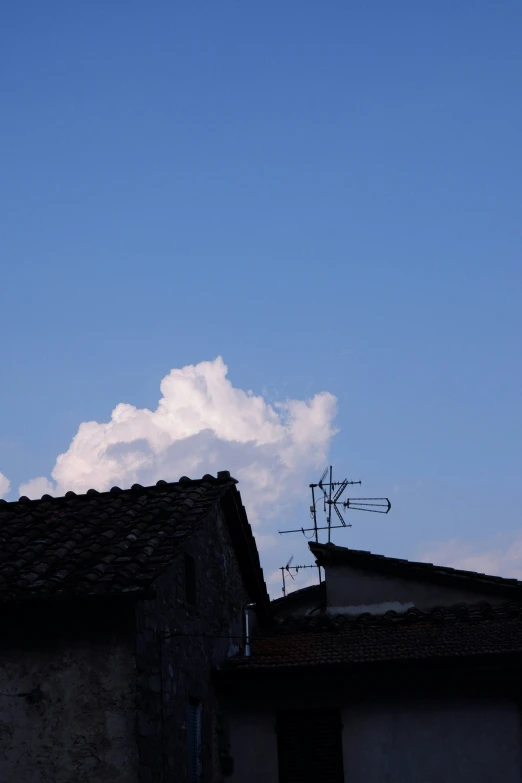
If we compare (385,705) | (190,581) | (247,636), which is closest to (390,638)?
(385,705)

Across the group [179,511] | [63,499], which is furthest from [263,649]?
[63,499]

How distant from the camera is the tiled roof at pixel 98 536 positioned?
1126 cm

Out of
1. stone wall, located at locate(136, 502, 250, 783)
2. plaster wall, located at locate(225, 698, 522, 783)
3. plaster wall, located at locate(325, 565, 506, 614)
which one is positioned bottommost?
plaster wall, located at locate(225, 698, 522, 783)

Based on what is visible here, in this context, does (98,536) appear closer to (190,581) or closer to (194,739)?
(190,581)

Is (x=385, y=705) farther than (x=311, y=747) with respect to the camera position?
No

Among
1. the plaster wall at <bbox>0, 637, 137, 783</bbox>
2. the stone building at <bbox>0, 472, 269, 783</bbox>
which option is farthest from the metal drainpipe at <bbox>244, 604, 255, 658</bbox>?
the plaster wall at <bbox>0, 637, 137, 783</bbox>

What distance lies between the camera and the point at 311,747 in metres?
13.9

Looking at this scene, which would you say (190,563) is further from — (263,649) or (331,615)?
(331,615)

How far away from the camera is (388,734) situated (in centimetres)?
1362

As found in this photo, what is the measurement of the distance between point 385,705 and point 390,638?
128 centimetres

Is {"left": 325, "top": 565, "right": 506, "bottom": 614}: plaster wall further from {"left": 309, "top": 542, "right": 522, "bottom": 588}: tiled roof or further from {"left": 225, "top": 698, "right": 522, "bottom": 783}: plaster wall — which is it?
{"left": 225, "top": 698, "right": 522, "bottom": 783}: plaster wall

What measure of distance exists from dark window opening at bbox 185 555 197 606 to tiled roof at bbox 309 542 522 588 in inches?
222

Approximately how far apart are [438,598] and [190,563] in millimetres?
6894

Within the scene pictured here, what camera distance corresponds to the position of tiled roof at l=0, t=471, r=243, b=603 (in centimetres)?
1126
